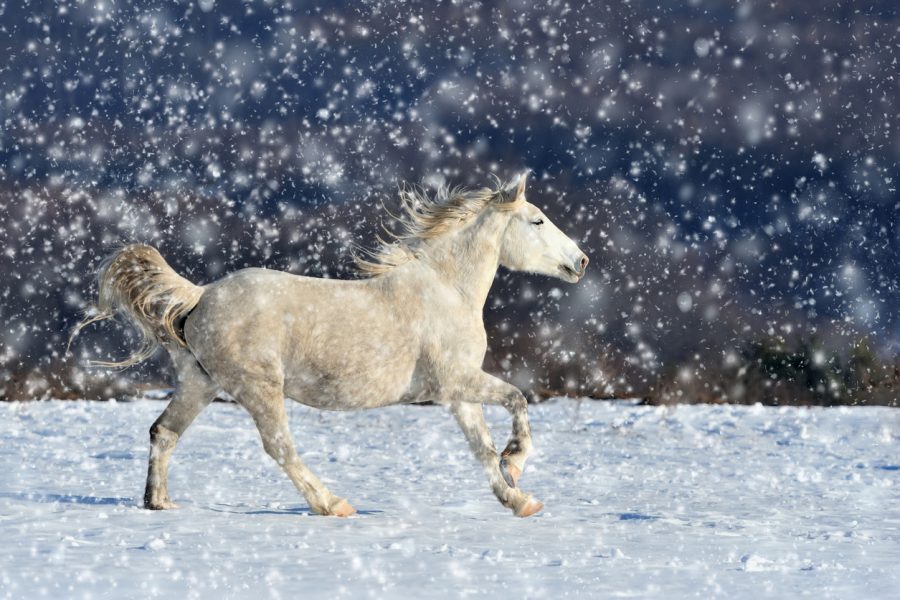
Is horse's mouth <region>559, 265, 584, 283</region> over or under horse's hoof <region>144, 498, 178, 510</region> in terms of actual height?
over

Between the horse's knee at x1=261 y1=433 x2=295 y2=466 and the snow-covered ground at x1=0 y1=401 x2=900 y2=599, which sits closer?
the snow-covered ground at x1=0 y1=401 x2=900 y2=599

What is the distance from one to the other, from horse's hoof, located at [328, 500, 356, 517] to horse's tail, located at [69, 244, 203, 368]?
4.83 feet

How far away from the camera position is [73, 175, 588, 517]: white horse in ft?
19.8

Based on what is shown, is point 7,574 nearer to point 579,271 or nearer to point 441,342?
point 441,342

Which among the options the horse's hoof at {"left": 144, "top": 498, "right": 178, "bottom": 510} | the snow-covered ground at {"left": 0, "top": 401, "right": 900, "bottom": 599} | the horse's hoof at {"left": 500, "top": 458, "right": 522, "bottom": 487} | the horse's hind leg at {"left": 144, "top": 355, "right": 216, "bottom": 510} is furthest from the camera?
the horse's hind leg at {"left": 144, "top": 355, "right": 216, "bottom": 510}

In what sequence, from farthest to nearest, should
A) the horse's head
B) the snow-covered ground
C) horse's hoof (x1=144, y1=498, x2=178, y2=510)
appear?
the horse's head → horse's hoof (x1=144, y1=498, x2=178, y2=510) → the snow-covered ground

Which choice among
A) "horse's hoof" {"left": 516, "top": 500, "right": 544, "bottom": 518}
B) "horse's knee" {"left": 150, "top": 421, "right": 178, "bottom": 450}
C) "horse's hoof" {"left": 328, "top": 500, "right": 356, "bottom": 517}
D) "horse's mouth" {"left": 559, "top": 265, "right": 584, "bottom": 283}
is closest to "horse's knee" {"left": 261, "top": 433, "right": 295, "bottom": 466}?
"horse's hoof" {"left": 328, "top": 500, "right": 356, "bottom": 517}

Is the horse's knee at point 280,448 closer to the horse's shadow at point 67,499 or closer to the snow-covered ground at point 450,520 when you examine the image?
Result: the snow-covered ground at point 450,520

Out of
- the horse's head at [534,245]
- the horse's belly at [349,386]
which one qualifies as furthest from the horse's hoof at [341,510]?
the horse's head at [534,245]

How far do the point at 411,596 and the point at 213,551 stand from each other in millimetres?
1279

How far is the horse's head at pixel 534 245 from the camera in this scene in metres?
6.71

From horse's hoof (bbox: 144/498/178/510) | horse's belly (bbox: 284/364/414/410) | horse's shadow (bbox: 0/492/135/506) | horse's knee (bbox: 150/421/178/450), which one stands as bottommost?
horse's shadow (bbox: 0/492/135/506)

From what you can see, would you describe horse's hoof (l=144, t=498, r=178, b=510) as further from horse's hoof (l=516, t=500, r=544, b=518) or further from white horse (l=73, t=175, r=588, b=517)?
horse's hoof (l=516, t=500, r=544, b=518)

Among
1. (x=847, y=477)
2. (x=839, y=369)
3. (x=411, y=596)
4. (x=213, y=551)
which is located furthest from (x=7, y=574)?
(x=839, y=369)
